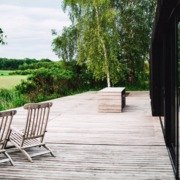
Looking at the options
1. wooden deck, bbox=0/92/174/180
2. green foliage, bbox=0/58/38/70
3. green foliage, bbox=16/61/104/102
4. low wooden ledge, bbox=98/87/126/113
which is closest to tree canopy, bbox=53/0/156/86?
green foliage, bbox=16/61/104/102

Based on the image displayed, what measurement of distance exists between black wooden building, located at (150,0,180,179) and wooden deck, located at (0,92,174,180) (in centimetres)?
35

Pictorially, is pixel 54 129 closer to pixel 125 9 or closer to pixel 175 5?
pixel 175 5

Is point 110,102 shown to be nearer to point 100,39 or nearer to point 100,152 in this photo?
point 100,152

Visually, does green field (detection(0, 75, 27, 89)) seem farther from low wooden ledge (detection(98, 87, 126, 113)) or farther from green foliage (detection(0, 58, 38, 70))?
green foliage (detection(0, 58, 38, 70))

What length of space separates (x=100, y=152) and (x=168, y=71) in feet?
6.46

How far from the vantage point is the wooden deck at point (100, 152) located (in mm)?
5902

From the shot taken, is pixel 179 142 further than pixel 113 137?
No

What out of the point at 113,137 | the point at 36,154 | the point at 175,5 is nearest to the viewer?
the point at 175,5

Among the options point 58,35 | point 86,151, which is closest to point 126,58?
point 58,35

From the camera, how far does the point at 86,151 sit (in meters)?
7.47

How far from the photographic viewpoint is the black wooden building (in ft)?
16.4

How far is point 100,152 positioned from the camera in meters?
7.38

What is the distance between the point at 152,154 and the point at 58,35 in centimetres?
2224

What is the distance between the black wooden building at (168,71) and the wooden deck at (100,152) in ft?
1.15
